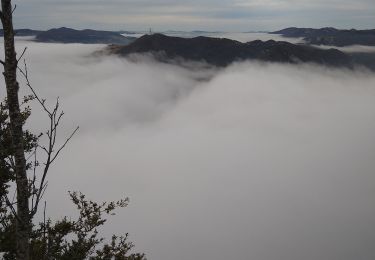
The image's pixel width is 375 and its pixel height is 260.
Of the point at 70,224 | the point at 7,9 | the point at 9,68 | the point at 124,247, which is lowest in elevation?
the point at 124,247

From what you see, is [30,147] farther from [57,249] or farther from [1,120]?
[57,249]

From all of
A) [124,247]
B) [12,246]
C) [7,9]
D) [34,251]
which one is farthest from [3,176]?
[7,9]

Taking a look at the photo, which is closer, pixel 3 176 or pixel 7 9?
pixel 7 9

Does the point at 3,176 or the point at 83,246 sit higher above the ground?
the point at 3,176

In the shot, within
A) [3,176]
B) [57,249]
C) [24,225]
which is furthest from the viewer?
[3,176]

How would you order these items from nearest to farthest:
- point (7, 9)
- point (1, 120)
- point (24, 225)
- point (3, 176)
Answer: point (7, 9) < point (24, 225) < point (3, 176) < point (1, 120)

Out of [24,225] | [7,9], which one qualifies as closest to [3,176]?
[24,225]
